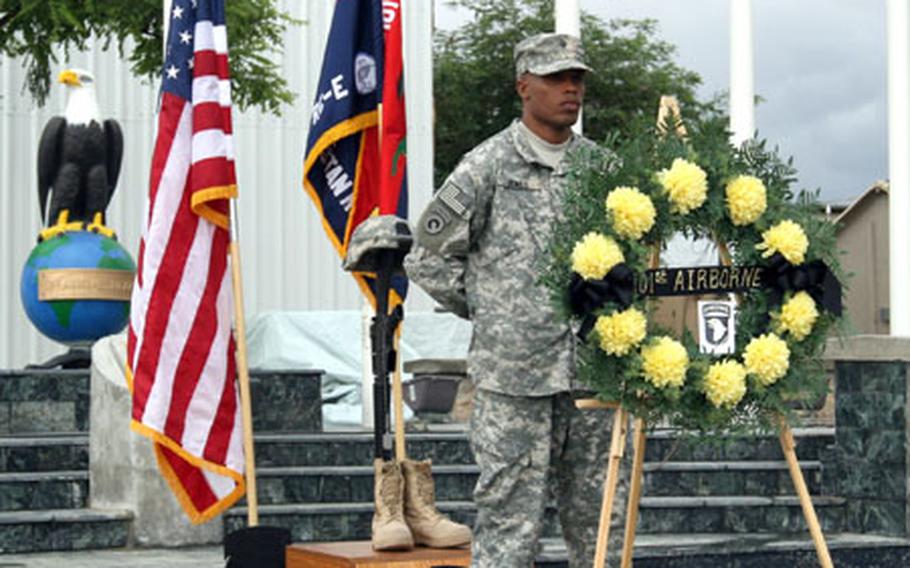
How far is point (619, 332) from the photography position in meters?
6.11

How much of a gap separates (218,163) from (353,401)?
7.94m

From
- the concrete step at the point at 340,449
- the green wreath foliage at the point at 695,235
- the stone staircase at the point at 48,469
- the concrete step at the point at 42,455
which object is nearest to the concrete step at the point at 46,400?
the stone staircase at the point at 48,469

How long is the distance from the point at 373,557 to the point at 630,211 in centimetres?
174

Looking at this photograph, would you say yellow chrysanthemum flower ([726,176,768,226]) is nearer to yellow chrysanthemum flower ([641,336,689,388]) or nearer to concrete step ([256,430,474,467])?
yellow chrysanthemum flower ([641,336,689,388])

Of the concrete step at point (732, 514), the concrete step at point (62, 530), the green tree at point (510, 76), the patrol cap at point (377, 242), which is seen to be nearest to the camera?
the patrol cap at point (377, 242)

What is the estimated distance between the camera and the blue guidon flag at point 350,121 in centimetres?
871

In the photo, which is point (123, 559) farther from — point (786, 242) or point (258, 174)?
point (258, 174)

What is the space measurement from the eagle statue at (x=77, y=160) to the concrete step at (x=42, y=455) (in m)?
3.61

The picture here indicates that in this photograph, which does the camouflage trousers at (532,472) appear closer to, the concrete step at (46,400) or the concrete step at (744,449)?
the concrete step at (744,449)

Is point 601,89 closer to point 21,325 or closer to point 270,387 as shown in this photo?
point 21,325

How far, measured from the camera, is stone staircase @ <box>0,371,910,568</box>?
1013 cm

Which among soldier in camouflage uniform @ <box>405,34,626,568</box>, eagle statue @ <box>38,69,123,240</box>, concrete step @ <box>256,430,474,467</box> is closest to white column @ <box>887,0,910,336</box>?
concrete step @ <box>256,430,474,467</box>

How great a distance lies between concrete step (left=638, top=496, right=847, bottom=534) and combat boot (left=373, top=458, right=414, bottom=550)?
3995 millimetres

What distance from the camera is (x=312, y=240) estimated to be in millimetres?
22297
